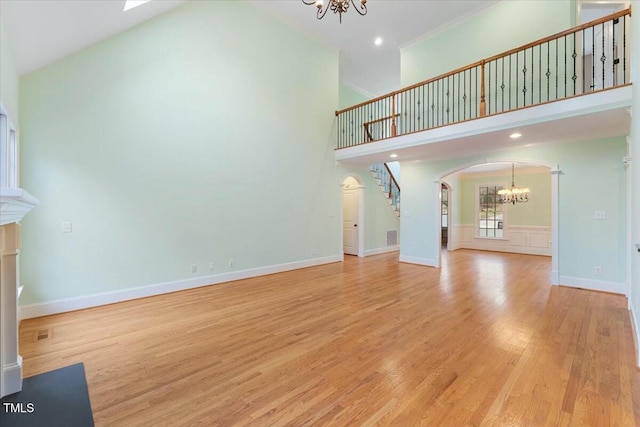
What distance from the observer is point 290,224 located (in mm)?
6320

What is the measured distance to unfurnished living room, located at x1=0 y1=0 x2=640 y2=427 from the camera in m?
2.12

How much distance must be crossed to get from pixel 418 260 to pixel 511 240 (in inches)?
172

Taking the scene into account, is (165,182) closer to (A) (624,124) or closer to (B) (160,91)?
(B) (160,91)

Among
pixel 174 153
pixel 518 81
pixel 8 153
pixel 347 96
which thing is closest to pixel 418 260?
pixel 518 81

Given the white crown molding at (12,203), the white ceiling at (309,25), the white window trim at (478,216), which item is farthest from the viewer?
the white window trim at (478,216)

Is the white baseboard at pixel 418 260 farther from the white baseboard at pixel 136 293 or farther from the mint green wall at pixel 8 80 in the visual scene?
the mint green wall at pixel 8 80

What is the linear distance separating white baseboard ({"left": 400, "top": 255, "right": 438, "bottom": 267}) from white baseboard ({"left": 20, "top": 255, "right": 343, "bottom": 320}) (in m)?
2.90

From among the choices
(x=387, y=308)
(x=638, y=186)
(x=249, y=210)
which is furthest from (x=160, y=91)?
(x=638, y=186)

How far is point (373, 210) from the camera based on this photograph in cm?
848

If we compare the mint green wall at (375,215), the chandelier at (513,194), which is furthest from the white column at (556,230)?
the mint green wall at (375,215)

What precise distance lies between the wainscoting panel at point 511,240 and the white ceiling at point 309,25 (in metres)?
5.74

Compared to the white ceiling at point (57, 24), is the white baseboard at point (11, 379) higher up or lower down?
lower down

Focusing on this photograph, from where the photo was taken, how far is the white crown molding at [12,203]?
143cm

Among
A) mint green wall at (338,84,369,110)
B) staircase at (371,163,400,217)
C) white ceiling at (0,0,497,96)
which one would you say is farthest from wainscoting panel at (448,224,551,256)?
white ceiling at (0,0,497,96)
